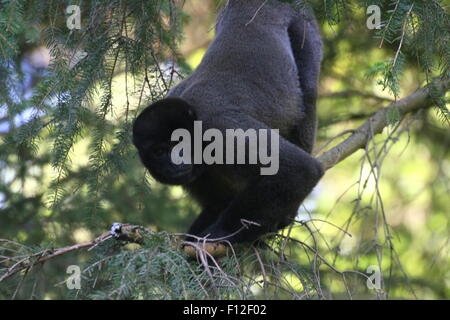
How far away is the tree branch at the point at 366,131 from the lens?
5133mm

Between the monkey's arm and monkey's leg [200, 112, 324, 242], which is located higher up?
the monkey's arm

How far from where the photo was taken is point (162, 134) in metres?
4.31

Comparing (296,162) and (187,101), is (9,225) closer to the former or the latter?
(187,101)

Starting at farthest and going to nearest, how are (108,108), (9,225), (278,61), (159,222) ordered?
1. (159,222)
2. (9,225)
3. (278,61)
4. (108,108)

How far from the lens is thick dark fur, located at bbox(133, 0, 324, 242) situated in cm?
433

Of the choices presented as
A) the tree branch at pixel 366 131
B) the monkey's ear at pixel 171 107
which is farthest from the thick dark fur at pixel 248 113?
the tree branch at pixel 366 131

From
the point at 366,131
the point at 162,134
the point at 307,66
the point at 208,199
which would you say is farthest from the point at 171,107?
the point at 366,131

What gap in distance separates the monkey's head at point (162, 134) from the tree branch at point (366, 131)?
4.13ft

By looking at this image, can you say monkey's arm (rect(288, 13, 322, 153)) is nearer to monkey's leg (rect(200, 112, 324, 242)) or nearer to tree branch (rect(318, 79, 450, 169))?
tree branch (rect(318, 79, 450, 169))

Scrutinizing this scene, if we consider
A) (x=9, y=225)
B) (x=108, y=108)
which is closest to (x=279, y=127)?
(x=108, y=108)

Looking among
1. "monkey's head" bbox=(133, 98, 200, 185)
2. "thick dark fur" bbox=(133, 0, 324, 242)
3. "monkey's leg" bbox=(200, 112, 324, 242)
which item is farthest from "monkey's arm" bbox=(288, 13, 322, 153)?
"monkey's head" bbox=(133, 98, 200, 185)

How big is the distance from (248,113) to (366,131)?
4.21 ft
